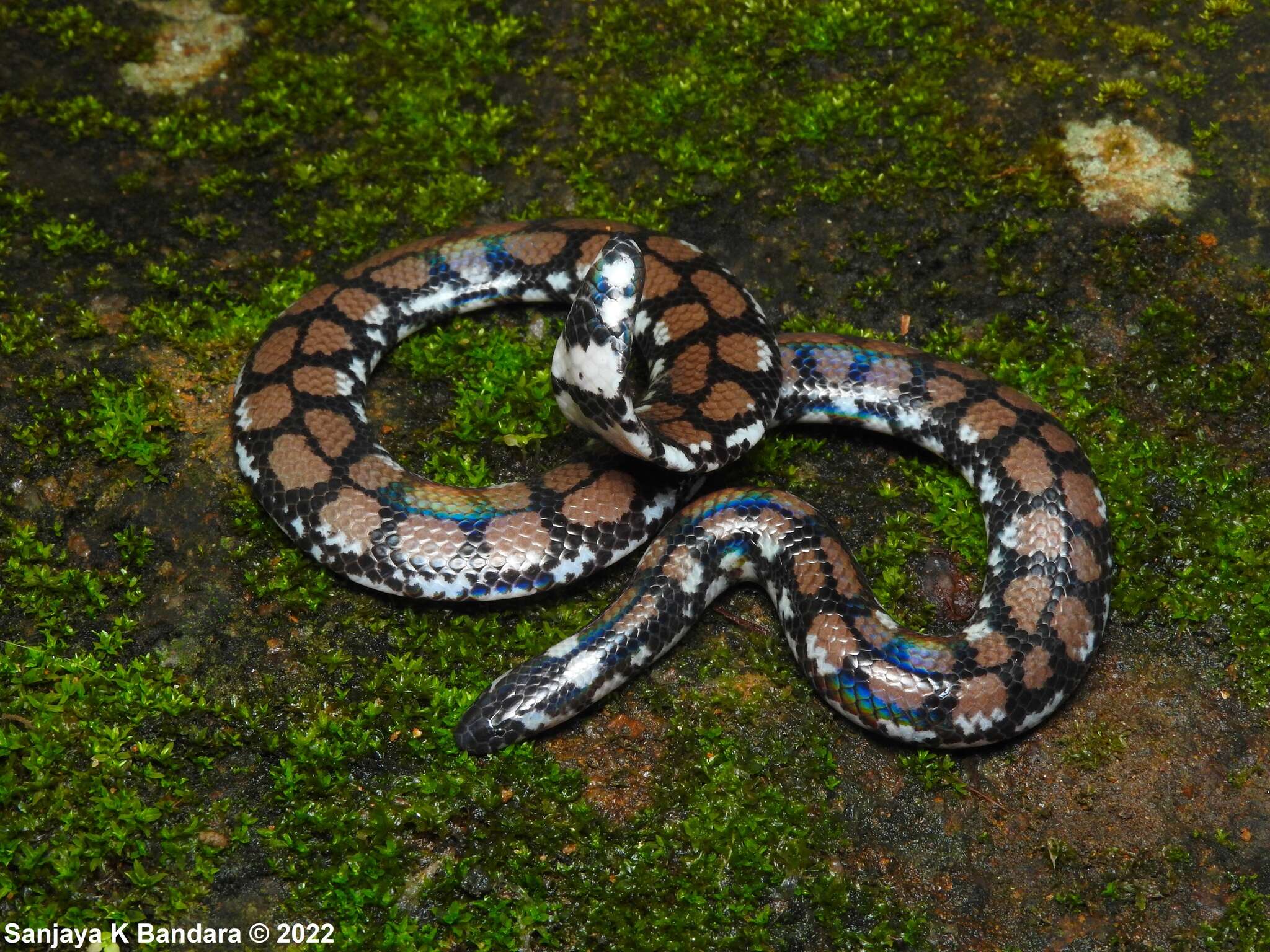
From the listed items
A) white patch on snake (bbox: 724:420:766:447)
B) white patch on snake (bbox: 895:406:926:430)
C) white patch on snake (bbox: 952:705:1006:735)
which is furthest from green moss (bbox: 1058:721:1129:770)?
white patch on snake (bbox: 724:420:766:447)

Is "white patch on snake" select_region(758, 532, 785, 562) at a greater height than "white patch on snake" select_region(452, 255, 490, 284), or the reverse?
"white patch on snake" select_region(452, 255, 490, 284)

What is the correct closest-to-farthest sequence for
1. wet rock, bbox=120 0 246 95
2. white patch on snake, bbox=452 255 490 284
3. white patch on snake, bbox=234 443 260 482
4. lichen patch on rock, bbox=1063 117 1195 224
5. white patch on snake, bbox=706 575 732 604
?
white patch on snake, bbox=706 575 732 604, white patch on snake, bbox=234 443 260 482, white patch on snake, bbox=452 255 490 284, lichen patch on rock, bbox=1063 117 1195 224, wet rock, bbox=120 0 246 95

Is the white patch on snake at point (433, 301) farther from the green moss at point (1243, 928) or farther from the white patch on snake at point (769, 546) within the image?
the green moss at point (1243, 928)

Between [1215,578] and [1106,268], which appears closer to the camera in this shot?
[1215,578]

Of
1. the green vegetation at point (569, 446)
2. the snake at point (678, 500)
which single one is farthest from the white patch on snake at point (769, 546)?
the green vegetation at point (569, 446)

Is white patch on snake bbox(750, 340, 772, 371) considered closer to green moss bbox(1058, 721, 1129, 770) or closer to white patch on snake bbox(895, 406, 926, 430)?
white patch on snake bbox(895, 406, 926, 430)

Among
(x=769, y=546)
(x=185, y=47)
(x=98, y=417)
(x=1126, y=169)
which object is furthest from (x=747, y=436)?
(x=185, y=47)

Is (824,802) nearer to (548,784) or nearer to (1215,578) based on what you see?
(548,784)

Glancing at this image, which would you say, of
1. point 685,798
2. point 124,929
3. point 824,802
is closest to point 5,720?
point 124,929
